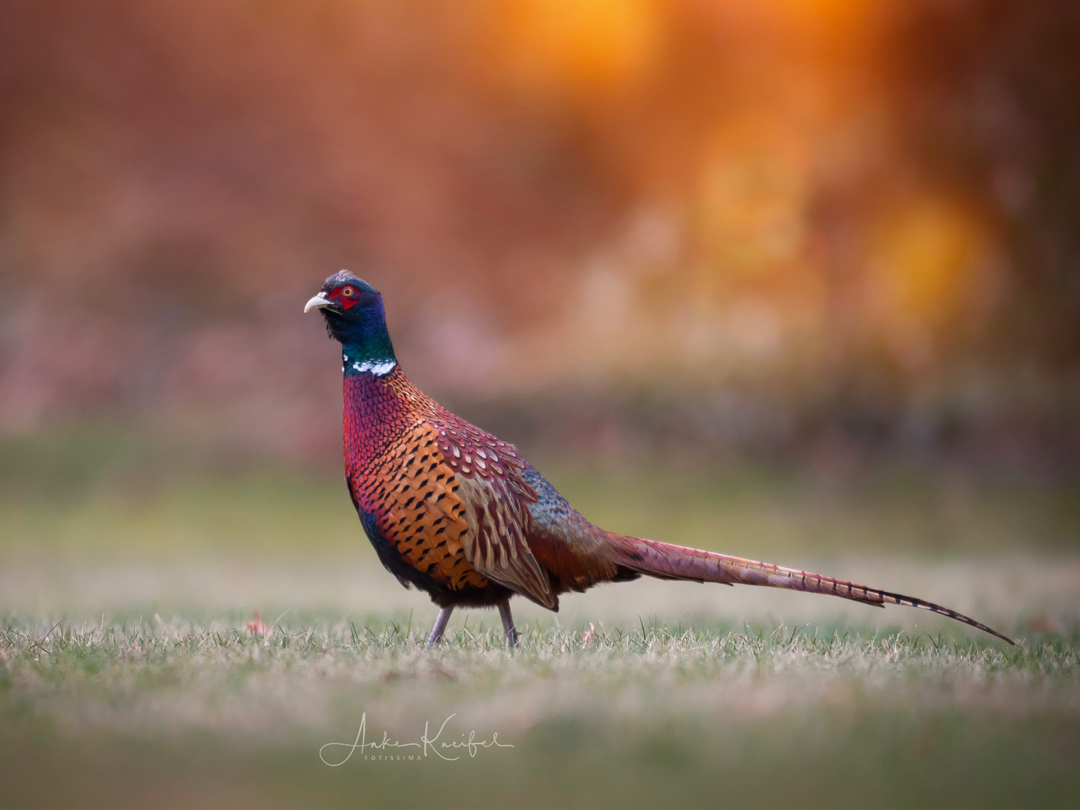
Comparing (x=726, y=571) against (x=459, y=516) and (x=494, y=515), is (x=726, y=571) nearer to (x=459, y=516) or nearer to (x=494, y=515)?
(x=494, y=515)

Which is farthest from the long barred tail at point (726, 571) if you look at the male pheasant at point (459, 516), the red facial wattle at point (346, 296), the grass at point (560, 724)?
the red facial wattle at point (346, 296)

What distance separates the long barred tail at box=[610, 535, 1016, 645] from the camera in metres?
3.51

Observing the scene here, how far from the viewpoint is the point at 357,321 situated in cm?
393

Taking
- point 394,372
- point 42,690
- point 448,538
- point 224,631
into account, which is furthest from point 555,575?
point 42,690

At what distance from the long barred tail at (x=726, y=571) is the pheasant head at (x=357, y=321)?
1.25 m

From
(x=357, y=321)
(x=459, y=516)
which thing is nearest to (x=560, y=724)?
(x=459, y=516)

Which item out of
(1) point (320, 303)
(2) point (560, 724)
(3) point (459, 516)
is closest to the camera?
(2) point (560, 724)

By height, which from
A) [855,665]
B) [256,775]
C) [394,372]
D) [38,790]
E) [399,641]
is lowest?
[38,790]

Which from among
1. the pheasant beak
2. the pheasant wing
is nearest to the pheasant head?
the pheasant beak

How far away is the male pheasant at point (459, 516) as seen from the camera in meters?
3.56

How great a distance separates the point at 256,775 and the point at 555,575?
67.7 inches

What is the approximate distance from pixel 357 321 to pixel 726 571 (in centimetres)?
184

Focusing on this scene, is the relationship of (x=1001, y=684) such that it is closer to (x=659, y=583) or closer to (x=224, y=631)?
(x=224, y=631)

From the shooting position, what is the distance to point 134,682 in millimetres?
2879
